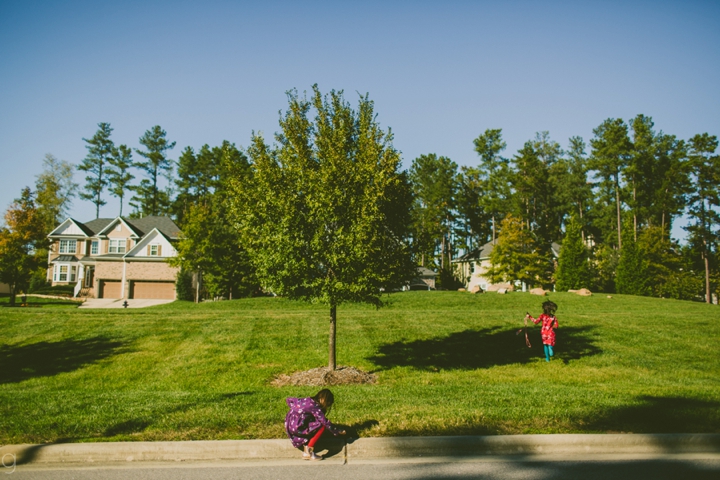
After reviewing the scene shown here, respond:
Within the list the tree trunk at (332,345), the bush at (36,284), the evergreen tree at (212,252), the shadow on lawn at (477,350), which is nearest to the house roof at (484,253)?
the evergreen tree at (212,252)

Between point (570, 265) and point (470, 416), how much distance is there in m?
38.5

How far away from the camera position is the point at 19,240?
1378 inches

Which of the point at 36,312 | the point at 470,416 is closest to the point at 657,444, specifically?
the point at 470,416

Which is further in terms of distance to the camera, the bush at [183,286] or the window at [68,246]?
the window at [68,246]

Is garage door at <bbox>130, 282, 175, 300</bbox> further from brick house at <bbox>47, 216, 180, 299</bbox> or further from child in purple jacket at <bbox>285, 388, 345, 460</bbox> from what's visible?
child in purple jacket at <bbox>285, 388, 345, 460</bbox>

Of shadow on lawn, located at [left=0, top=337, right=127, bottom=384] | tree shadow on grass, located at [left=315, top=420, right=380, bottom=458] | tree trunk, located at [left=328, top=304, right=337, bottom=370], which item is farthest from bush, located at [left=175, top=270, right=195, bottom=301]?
tree shadow on grass, located at [left=315, top=420, right=380, bottom=458]

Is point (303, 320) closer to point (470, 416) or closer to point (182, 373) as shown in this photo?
point (182, 373)

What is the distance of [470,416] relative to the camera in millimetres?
6711

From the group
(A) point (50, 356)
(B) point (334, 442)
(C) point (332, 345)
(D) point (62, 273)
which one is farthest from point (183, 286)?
(B) point (334, 442)

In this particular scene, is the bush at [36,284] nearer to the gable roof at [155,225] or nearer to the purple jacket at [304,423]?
the gable roof at [155,225]

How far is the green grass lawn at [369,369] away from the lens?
21.3 feet

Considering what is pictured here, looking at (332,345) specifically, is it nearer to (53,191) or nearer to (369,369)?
(369,369)

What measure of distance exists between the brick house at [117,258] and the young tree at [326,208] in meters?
28.6

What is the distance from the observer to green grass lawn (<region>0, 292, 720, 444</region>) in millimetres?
6501
